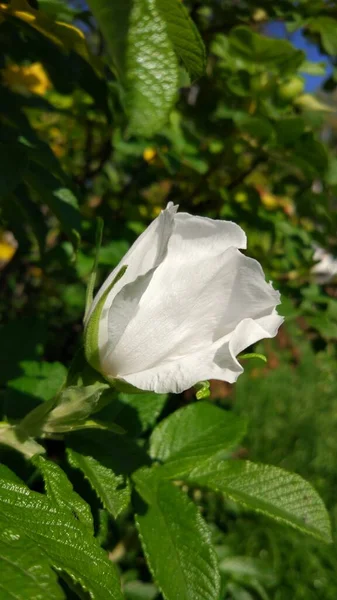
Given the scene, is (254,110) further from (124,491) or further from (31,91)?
(124,491)

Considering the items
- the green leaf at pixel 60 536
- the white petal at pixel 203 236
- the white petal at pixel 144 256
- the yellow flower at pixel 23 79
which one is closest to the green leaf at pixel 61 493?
A: the green leaf at pixel 60 536

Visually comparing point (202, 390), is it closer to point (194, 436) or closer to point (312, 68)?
point (194, 436)

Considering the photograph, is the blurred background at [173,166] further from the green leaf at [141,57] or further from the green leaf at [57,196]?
the green leaf at [141,57]

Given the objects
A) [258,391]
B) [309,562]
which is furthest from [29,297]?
[258,391]

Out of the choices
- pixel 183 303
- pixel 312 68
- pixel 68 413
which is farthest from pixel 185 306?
pixel 312 68

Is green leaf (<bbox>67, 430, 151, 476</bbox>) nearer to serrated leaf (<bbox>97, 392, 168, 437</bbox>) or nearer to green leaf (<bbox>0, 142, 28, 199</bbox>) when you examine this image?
serrated leaf (<bbox>97, 392, 168, 437</bbox>)
